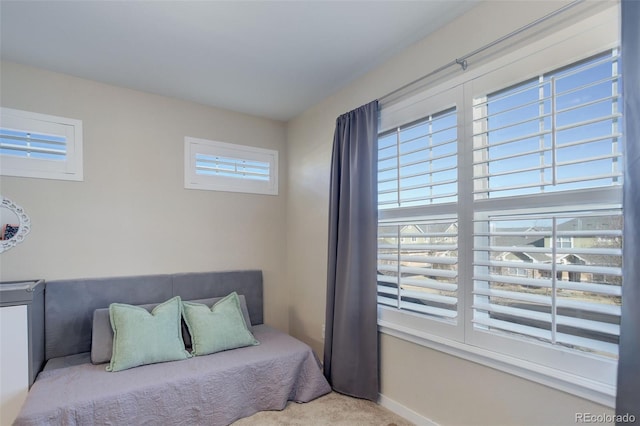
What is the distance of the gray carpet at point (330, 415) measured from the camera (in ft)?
7.07

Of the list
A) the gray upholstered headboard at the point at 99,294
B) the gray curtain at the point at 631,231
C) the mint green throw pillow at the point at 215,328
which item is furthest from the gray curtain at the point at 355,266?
the gray curtain at the point at 631,231

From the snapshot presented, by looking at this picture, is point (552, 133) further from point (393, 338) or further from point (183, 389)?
point (183, 389)

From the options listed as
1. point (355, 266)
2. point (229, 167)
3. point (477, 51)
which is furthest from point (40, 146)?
point (477, 51)

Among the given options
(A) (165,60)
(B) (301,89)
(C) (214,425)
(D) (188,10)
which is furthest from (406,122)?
(C) (214,425)

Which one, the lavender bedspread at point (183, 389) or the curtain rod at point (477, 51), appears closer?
the curtain rod at point (477, 51)

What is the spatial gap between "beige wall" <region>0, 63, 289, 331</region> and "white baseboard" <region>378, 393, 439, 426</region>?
149 centimetres

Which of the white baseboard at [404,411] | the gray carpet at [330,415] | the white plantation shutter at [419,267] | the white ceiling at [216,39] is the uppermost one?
the white ceiling at [216,39]

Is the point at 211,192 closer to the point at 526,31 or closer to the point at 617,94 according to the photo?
the point at 526,31

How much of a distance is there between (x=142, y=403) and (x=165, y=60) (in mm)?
2269

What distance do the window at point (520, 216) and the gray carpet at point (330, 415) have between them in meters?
0.56

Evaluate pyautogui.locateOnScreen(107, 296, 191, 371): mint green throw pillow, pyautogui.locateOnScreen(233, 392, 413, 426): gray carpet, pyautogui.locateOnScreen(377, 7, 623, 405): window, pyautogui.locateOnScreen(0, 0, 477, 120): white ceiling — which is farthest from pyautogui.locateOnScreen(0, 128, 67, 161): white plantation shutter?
pyautogui.locateOnScreen(377, 7, 623, 405): window

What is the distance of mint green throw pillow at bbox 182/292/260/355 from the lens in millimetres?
2480

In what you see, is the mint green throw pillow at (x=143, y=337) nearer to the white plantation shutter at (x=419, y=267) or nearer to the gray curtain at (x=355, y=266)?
the gray curtain at (x=355, y=266)

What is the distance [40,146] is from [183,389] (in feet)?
6.85
